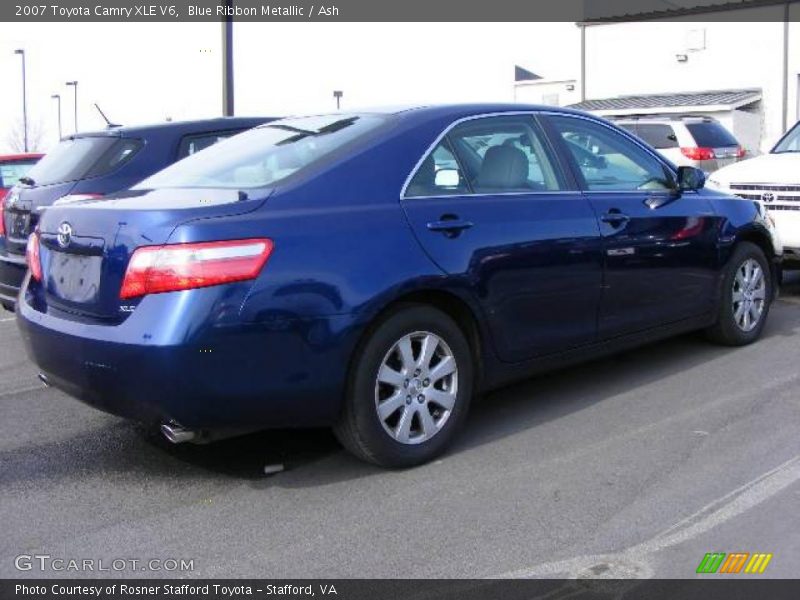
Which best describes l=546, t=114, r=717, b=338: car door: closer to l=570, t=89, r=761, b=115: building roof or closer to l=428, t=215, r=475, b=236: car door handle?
l=428, t=215, r=475, b=236: car door handle

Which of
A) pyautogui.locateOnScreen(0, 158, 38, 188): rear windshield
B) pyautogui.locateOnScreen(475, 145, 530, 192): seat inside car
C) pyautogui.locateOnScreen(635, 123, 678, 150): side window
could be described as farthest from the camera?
pyautogui.locateOnScreen(635, 123, 678, 150): side window

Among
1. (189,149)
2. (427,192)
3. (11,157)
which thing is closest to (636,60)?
(11,157)

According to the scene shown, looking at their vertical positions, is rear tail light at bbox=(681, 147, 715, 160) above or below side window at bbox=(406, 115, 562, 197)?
above

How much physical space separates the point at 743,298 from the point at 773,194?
1925mm

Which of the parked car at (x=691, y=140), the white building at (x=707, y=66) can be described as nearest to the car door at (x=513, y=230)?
the parked car at (x=691, y=140)

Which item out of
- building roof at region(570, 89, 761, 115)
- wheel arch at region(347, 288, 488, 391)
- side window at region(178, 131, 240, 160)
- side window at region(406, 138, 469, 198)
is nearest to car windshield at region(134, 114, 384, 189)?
side window at region(406, 138, 469, 198)

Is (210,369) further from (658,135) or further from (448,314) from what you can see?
(658,135)

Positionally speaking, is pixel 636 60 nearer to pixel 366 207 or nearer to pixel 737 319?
pixel 737 319

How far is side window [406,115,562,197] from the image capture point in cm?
434

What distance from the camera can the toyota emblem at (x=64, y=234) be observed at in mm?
3988

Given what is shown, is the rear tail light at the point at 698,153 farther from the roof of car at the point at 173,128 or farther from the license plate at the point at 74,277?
the license plate at the point at 74,277

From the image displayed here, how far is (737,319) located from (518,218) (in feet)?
7.75

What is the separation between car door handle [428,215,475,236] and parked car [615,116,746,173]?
1209 centimetres

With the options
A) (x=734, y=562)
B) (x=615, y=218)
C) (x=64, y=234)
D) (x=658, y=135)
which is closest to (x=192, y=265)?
(x=64, y=234)
